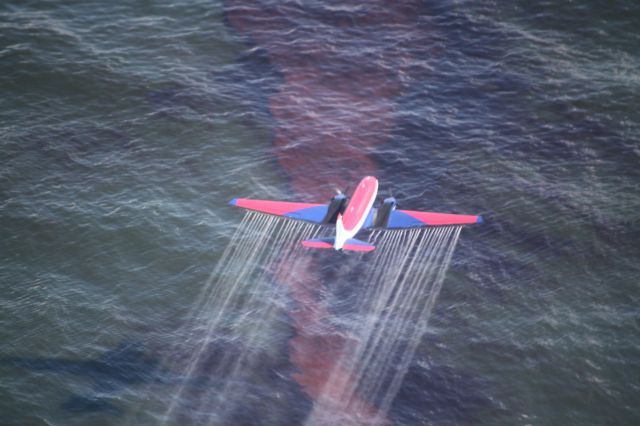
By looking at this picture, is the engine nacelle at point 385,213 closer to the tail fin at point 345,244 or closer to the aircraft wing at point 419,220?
the aircraft wing at point 419,220

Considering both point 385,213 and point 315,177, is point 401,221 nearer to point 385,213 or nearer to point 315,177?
point 385,213

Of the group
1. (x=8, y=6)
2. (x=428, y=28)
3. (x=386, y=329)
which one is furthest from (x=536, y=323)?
(x=8, y=6)

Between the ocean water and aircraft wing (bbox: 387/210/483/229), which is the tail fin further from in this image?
the ocean water

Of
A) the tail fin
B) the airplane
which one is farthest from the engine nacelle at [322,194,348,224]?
the tail fin

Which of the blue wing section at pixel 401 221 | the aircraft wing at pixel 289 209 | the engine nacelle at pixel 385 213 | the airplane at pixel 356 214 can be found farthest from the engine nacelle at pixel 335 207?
the blue wing section at pixel 401 221

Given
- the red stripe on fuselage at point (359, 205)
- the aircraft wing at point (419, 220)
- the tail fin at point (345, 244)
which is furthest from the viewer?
the aircraft wing at point (419, 220)
